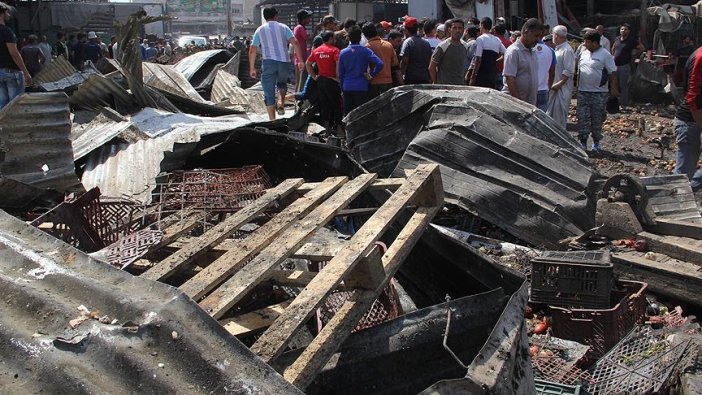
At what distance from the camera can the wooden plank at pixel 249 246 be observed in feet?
8.01

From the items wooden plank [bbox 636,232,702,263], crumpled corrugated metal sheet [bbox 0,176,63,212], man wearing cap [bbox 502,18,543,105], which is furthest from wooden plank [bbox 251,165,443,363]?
man wearing cap [bbox 502,18,543,105]

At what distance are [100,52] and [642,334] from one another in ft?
52.1

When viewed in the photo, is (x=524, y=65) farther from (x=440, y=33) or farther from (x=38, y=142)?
(x=38, y=142)

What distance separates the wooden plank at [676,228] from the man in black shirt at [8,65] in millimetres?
7114

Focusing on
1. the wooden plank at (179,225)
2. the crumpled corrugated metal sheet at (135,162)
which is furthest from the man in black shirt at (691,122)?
the wooden plank at (179,225)

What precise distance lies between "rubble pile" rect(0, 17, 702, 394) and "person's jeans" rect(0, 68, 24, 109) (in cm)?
116

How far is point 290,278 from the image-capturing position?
2914 mm

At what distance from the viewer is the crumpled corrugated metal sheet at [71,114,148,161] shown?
635cm

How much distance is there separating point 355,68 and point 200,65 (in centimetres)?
569

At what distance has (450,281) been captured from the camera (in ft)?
10.7

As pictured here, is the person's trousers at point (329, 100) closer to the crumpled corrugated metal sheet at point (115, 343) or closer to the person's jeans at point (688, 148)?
the person's jeans at point (688, 148)

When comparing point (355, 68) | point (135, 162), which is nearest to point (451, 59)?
point (355, 68)

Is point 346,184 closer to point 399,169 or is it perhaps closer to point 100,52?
point 399,169

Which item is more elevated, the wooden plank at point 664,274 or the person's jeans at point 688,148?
the person's jeans at point 688,148
